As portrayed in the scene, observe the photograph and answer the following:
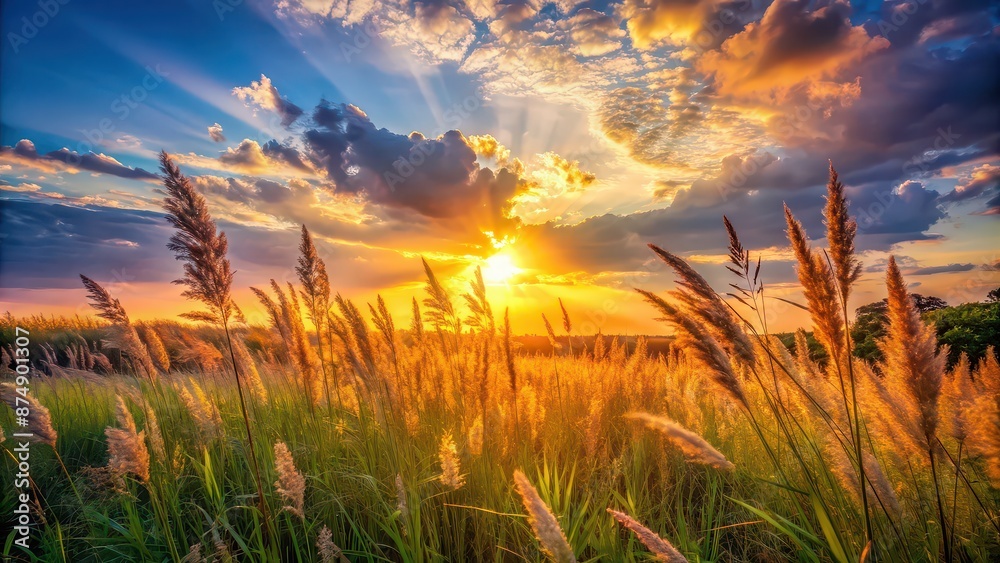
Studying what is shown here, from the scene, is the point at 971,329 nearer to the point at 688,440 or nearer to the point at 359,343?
the point at 688,440

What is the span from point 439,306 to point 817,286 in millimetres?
3731

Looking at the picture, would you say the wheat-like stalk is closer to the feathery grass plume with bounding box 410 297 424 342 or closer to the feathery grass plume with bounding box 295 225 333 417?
the feathery grass plume with bounding box 295 225 333 417

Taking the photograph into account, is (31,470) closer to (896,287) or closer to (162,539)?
(162,539)

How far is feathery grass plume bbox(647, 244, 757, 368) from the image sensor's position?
5.94 feet

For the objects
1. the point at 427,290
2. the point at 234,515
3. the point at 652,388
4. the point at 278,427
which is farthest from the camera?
→ the point at 652,388

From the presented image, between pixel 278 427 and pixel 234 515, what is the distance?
117 cm

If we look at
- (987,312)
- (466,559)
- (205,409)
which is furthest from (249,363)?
(987,312)

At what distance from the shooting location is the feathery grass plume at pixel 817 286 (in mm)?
1838

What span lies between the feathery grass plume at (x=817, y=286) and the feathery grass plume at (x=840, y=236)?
4cm

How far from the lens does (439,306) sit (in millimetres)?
5035

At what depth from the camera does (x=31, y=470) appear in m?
4.65

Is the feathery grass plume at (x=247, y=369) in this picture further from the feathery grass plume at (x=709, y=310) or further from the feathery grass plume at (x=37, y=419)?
the feathery grass plume at (x=709, y=310)

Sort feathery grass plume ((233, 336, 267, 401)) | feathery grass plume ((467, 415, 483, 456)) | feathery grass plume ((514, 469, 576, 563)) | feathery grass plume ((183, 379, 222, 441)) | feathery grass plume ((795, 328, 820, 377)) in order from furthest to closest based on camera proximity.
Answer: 1. feathery grass plume ((233, 336, 267, 401))
2. feathery grass plume ((183, 379, 222, 441))
3. feathery grass plume ((795, 328, 820, 377))
4. feathery grass plume ((467, 415, 483, 456))
5. feathery grass plume ((514, 469, 576, 563))

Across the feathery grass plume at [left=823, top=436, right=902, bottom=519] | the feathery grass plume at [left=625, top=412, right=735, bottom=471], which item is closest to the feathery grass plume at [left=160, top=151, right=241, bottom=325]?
A: the feathery grass plume at [left=625, top=412, right=735, bottom=471]
